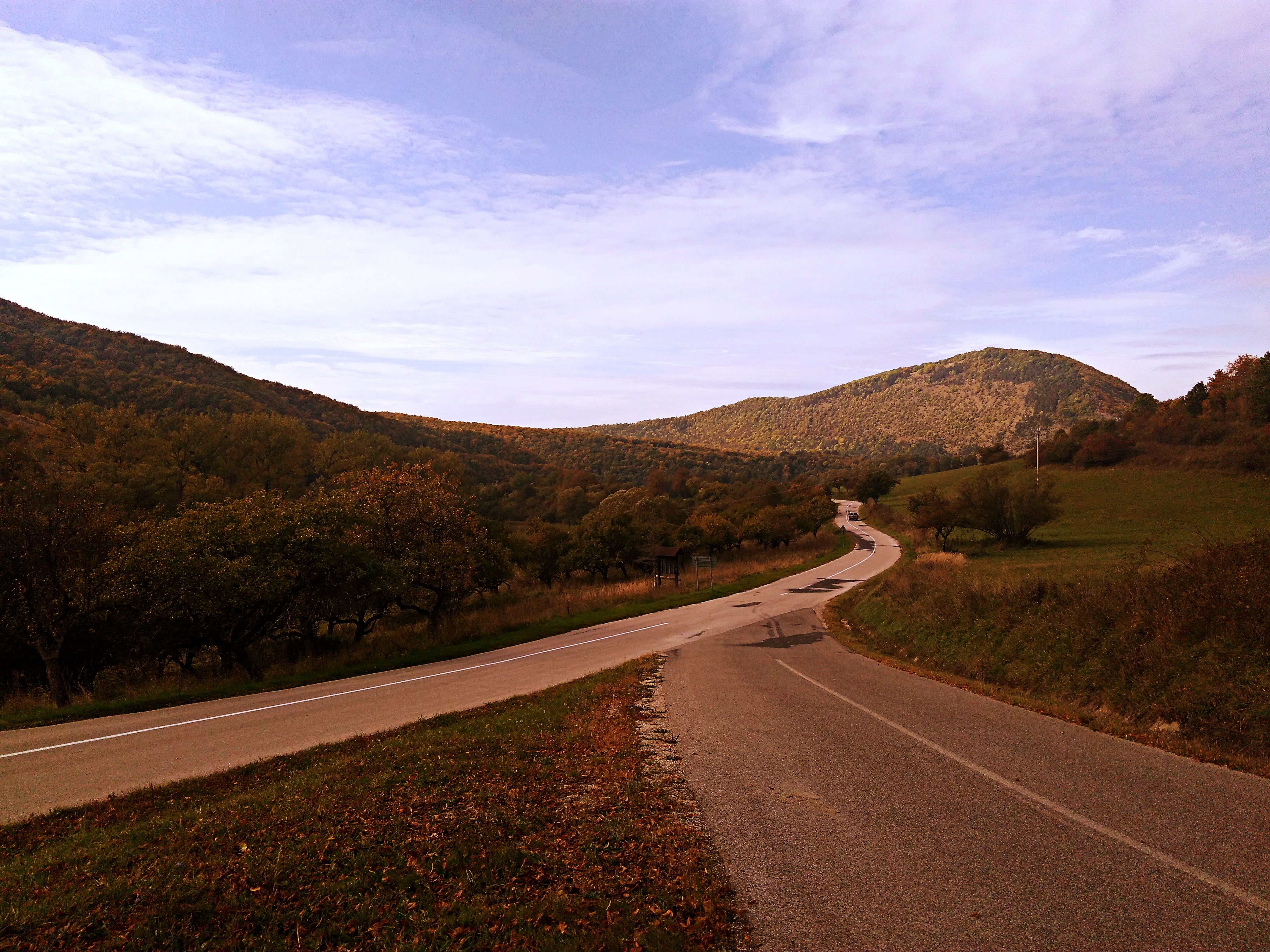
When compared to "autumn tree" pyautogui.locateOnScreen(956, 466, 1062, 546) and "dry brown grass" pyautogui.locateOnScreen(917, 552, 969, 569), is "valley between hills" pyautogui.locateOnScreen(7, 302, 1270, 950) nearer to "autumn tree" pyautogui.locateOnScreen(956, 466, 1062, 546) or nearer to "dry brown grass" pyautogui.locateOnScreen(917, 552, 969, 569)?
"dry brown grass" pyautogui.locateOnScreen(917, 552, 969, 569)

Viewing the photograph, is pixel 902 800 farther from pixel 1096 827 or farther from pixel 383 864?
pixel 383 864

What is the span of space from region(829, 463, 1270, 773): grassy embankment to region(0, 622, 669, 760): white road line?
10504mm

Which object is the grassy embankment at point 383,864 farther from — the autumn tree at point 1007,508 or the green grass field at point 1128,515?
the autumn tree at point 1007,508

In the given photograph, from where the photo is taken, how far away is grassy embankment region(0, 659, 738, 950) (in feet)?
14.6

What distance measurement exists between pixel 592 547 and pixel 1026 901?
47587mm

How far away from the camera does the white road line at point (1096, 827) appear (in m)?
4.71

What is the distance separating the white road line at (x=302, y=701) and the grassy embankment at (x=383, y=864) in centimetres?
522

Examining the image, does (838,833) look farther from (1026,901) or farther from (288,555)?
(288,555)

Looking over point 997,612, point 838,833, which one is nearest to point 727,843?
point 838,833

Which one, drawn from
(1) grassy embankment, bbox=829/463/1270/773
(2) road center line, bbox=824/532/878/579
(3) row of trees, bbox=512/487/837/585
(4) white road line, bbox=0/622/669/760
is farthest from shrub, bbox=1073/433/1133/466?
(4) white road line, bbox=0/622/669/760

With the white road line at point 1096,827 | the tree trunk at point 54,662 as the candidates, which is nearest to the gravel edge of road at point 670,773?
the white road line at point 1096,827

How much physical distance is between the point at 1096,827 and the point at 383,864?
19.9 feet

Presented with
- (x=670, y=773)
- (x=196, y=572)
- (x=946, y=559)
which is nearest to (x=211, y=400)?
(x=196, y=572)

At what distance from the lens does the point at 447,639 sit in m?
27.8
